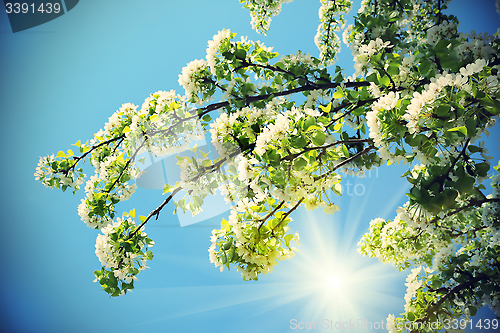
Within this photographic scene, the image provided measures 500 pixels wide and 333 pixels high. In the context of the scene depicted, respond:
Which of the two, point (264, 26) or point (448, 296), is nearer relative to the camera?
point (448, 296)

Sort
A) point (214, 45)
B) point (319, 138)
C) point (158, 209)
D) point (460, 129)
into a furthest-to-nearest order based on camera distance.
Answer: point (214, 45) → point (158, 209) → point (319, 138) → point (460, 129)

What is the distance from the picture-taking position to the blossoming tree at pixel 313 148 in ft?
3.54

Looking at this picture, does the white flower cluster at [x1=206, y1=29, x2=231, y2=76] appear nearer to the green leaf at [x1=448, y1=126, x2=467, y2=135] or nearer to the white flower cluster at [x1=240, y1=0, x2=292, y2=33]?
the green leaf at [x1=448, y1=126, x2=467, y2=135]

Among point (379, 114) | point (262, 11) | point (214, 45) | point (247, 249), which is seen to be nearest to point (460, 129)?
point (379, 114)

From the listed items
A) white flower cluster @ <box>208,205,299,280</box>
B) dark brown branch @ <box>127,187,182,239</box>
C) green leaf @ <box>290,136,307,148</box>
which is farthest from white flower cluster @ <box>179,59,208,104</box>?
green leaf @ <box>290,136,307,148</box>

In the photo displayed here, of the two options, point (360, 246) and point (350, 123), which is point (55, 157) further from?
→ point (360, 246)

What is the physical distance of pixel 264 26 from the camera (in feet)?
12.2

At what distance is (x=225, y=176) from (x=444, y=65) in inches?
57.5

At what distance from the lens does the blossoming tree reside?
1.08 meters

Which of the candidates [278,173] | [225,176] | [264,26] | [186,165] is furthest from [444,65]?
[264,26]

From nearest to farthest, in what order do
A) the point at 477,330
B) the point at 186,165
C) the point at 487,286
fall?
the point at 186,165 < the point at 487,286 < the point at 477,330

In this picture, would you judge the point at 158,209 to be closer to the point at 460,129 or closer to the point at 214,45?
the point at 214,45

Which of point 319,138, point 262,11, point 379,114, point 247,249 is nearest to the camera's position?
point 319,138

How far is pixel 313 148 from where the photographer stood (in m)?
1.08
